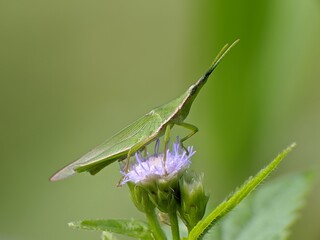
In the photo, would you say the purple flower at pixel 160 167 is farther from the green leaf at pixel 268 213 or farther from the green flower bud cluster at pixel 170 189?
the green leaf at pixel 268 213

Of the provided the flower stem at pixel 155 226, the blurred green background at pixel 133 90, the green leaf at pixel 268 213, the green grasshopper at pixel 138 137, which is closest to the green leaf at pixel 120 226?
the flower stem at pixel 155 226

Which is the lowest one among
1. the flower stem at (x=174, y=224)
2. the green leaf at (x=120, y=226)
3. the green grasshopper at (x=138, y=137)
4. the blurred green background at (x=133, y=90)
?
the flower stem at (x=174, y=224)

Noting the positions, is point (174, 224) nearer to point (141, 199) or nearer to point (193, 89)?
point (141, 199)

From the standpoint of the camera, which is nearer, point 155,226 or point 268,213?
point 155,226

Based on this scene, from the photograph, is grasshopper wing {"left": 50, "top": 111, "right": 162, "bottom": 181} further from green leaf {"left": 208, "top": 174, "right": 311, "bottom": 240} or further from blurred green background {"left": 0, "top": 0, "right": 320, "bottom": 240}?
blurred green background {"left": 0, "top": 0, "right": 320, "bottom": 240}

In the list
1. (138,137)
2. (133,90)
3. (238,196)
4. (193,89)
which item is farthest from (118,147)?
(133,90)

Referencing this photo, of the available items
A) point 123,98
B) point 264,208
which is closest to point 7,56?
point 123,98

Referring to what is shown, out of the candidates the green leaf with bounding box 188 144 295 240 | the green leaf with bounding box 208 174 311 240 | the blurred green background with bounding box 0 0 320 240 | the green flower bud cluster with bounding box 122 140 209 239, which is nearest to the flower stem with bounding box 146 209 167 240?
the green flower bud cluster with bounding box 122 140 209 239
